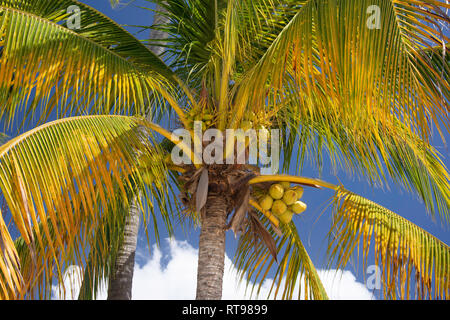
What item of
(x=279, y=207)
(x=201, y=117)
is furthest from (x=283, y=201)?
(x=201, y=117)

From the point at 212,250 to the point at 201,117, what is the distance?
1.02 meters

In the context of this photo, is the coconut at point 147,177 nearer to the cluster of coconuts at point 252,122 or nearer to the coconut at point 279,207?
the cluster of coconuts at point 252,122

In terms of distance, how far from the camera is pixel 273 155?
15.2ft

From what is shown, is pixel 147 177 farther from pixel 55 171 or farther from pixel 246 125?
pixel 55 171

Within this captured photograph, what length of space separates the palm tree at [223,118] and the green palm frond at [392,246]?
10 millimetres

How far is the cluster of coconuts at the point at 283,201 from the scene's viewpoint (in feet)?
13.0

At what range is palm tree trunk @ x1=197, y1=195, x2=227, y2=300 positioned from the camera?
3.64 metres

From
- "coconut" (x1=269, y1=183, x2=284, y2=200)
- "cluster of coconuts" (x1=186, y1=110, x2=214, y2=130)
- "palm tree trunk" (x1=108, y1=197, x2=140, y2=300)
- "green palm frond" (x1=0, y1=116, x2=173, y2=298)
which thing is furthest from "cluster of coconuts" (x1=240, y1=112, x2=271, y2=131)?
"palm tree trunk" (x1=108, y1=197, x2=140, y2=300)

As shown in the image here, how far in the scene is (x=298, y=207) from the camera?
3.95m

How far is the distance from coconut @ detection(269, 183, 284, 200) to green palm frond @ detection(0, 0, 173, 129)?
Answer: 1171 millimetres

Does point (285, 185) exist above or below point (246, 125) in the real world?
below

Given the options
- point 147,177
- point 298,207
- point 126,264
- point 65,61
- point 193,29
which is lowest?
point 126,264

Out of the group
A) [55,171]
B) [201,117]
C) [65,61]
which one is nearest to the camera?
[55,171]

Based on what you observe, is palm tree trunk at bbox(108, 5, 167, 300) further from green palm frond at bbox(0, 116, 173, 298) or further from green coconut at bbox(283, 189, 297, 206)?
green palm frond at bbox(0, 116, 173, 298)
